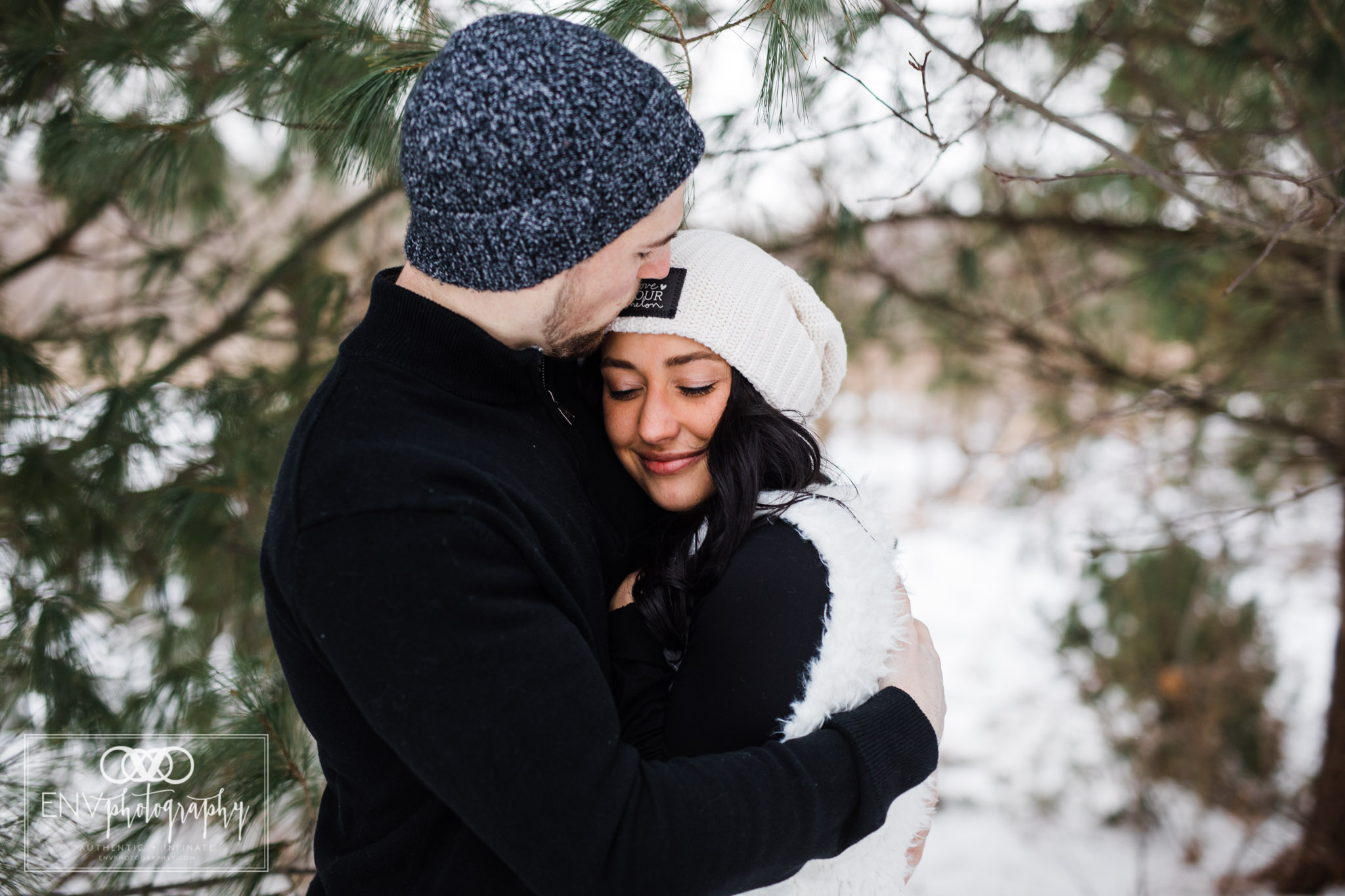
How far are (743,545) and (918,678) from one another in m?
0.30

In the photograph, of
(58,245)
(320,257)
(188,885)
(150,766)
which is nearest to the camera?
(188,885)

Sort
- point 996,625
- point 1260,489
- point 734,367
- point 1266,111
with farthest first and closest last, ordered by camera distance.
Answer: point 996,625 < point 1260,489 < point 1266,111 < point 734,367

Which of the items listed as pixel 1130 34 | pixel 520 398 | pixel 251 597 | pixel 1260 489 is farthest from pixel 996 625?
pixel 520 398

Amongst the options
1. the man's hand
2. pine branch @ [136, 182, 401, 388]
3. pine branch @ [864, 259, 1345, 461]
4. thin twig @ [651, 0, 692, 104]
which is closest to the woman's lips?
the man's hand

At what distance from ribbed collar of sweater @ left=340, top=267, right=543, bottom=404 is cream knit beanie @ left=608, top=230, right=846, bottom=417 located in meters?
0.33

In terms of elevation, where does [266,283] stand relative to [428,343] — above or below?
below

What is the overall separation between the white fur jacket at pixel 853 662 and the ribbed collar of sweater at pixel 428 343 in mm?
483

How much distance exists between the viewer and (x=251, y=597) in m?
2.17

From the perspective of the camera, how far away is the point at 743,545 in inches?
49.6

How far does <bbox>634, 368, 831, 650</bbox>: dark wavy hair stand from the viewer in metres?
1.23

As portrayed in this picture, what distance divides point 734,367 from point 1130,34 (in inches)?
62.3

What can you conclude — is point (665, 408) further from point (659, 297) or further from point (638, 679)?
point (638, 679)

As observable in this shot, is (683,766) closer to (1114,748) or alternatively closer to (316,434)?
(316,434)

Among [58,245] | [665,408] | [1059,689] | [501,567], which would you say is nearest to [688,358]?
[665,408]
